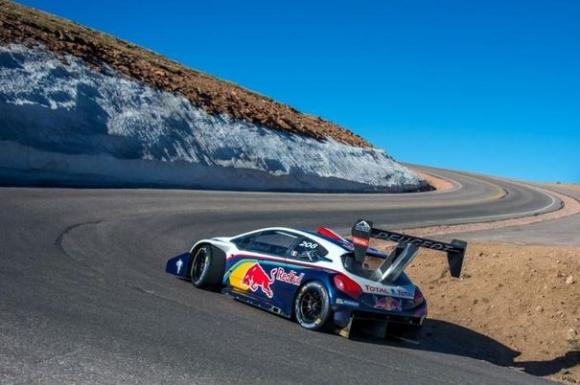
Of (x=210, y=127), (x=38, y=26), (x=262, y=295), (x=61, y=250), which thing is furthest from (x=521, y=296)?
(x=38, y=26)

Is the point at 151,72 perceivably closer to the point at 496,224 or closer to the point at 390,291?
the point at 496,224

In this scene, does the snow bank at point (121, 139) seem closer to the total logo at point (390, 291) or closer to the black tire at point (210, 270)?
the black tire at point (210, 270)

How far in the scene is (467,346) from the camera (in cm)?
1123

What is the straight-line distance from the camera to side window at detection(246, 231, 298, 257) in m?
10.3

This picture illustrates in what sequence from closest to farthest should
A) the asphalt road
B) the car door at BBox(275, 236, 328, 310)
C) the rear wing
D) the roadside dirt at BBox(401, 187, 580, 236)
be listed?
1. the asphalt road
2. the rear wing
3. the car door at BBox(275, 236, 328, 310)
4. the roadside dirt at BBox(401, 187, 580, 236)

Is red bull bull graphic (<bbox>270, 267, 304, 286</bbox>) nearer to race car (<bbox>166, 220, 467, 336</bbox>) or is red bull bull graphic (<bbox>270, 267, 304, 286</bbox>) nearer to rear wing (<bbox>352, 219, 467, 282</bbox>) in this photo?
race car (<bbox>166, 220, 467, 336</bbox>)

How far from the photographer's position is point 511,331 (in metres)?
11.8

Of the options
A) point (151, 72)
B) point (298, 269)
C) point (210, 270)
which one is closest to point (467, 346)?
point (298, 269)

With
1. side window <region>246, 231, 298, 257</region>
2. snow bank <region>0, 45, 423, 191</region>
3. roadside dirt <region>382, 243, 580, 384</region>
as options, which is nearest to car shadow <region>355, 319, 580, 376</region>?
roadside dirt <region>382, 243, 580, 384</region>

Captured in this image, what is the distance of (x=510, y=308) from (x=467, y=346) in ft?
5.41

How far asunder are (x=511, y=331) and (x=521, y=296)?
1.13 m

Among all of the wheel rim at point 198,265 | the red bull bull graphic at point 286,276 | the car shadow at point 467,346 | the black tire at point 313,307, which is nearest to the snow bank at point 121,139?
the wheel rim at point 198,265

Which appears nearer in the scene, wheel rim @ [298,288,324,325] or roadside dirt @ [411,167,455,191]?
wheel rim @ [298,288,324,325]

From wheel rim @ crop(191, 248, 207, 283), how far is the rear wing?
2986 millimetres
